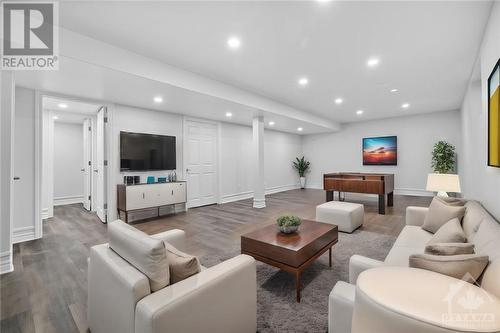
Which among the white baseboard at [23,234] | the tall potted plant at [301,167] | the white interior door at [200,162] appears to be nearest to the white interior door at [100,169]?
the white baseboard at [23,234]

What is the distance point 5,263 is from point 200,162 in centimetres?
413

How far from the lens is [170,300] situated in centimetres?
104

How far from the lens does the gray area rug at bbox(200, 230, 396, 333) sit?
1662 mm

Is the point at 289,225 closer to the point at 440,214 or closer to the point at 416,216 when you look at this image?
the point at 440,214

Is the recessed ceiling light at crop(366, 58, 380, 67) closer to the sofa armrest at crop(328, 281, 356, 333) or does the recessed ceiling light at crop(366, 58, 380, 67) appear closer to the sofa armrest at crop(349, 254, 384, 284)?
the sofa armrest at crop(349, 254, 384, 284)

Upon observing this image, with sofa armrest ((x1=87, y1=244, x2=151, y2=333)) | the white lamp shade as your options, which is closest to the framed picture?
the white lamp shade

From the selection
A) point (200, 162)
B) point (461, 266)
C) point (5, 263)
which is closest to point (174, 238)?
point (461, 266)

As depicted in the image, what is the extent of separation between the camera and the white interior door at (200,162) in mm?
5914

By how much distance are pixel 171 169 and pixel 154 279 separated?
4.59 meters

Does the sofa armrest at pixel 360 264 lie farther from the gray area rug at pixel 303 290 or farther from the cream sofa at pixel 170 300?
the cream sofa at pixel 170 300

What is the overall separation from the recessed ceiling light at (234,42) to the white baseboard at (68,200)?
662 centimetres

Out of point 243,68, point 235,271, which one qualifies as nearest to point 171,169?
point 243,68

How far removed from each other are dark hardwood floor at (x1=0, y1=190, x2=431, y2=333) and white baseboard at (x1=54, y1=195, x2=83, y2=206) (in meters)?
0.67

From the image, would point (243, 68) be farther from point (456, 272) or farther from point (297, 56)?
point (456, 272)
